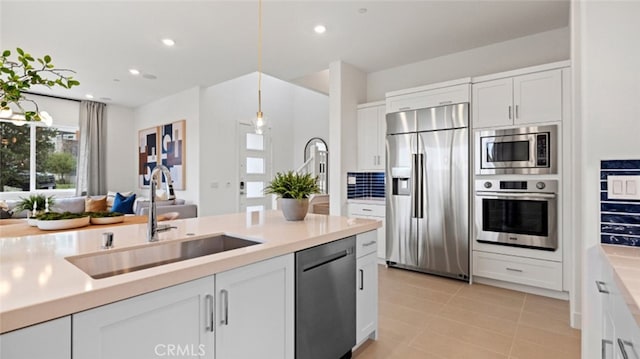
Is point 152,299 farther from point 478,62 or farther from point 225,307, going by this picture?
point 478,62

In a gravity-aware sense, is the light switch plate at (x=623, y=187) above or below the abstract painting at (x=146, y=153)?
below

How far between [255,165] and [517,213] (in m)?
5.10

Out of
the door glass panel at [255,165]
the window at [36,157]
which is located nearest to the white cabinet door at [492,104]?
the door glass panel at [255,165]

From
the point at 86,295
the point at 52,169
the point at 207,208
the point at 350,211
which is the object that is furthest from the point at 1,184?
the point at 86,295

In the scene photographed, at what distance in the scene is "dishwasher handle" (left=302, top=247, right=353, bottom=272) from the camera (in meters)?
1.64

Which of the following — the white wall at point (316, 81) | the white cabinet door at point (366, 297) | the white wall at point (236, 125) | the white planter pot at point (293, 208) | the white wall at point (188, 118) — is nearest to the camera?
the white cabinet door at point (366, 297)

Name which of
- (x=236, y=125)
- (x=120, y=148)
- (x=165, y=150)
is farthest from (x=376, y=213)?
(x=120, y=148)

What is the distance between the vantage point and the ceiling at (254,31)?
9.77 ft

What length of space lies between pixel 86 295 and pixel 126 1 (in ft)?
9.92

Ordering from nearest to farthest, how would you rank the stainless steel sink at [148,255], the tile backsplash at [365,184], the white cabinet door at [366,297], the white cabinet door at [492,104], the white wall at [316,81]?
the stainless steel sink at [148,255], the white cabinet door at [366,297], the white cabinet door at [492,104], the tile backsplash at [365,184], the white wall at [316,81]

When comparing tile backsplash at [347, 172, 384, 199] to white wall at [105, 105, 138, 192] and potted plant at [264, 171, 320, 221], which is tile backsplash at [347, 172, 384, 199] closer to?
potted plant at [264, 171, 320, 221]

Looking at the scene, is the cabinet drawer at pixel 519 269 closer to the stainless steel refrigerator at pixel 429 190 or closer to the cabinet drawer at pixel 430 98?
the stainless steel refrigerator at pixel 429 190

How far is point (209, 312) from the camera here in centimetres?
118

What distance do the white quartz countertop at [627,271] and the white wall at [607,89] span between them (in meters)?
0.14
